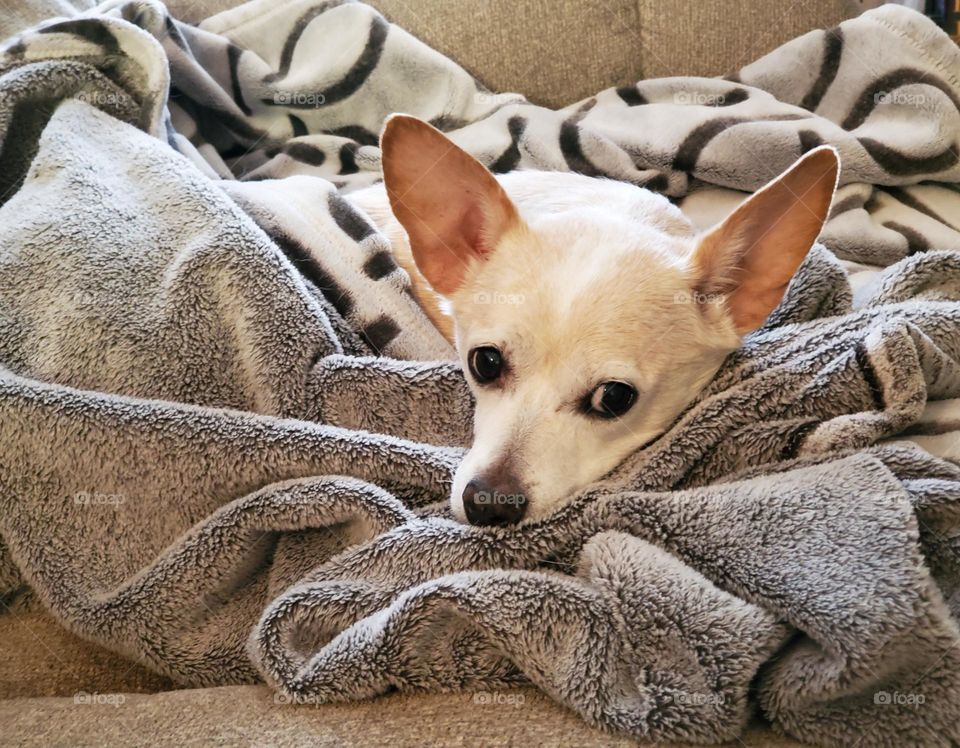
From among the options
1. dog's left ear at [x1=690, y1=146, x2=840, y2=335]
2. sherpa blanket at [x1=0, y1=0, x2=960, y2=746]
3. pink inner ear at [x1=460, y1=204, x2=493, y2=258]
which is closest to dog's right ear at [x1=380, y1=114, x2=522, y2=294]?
pink inner ear at [x1=460, y1=204, x2=493, y2=258]

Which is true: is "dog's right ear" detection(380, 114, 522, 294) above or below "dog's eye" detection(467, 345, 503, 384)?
above

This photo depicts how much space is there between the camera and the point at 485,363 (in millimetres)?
1168

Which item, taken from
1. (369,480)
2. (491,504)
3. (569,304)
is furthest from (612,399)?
(369,480)

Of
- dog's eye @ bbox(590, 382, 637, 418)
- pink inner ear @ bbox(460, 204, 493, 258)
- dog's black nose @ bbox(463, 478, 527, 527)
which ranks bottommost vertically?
dog's black nose @ bbox(463, 478, 527, 527)

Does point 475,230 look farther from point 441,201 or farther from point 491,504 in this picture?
point 491,504

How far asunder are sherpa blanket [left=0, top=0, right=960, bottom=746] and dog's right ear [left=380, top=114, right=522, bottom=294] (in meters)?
0.13

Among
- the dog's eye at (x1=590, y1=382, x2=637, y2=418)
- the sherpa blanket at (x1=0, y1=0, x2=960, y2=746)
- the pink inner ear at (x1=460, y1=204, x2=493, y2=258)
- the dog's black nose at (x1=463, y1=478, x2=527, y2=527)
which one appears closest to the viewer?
the sherpa blanket at (x1=0, y1=0, x2=960, y2=746)

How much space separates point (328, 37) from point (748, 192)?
117 centimetres

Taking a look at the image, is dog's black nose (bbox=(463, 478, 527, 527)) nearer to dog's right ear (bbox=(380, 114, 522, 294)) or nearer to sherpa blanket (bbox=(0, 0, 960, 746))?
sherpa blanket (bbox=(0, 0, 960, 746))

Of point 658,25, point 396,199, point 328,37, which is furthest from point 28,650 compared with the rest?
point 658,25

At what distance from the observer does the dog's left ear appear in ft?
3.55

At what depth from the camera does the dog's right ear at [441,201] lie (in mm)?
1162

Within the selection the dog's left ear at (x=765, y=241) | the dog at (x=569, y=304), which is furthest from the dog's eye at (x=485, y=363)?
the dog's left ear at (x=765, y=241)

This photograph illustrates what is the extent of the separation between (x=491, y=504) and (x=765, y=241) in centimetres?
57
